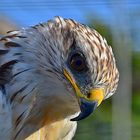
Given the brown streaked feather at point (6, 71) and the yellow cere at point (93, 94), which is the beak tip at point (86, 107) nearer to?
the yellow cere at point (93, 94)

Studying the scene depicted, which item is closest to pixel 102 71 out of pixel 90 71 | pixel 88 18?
pixel 90 71

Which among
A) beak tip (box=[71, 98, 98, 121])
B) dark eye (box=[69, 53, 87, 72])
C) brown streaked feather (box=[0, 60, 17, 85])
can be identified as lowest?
beak tip (box=[71, 98, 98, 121])

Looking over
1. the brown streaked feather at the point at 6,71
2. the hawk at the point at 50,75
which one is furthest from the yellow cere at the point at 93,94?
the brown streaked feather at the point at 6,71

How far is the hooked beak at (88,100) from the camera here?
7.22 feet

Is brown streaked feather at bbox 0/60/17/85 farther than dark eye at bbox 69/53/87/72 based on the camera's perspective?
Yes

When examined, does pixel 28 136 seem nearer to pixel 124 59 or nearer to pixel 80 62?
pixel 80 62

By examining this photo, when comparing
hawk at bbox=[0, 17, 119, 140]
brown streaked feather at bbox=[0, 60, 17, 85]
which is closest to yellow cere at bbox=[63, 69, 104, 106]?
hawk at bbox=[0, 17, 119, 140]

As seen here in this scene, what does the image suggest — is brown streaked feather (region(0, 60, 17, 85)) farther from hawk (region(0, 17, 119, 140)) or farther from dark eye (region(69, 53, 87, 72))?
dark eye (region(69, 53, 87, 72))

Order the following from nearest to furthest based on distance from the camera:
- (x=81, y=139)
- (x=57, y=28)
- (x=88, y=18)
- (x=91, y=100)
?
(x=91, y=100), (x=57, y=28), (x=81, y=139), (x=88, y=18)

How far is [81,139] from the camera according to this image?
4.54 meters

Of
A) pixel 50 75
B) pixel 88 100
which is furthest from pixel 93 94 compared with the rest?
pixel 50 75

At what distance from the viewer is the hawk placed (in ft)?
7.43

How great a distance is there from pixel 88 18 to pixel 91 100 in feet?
8.85

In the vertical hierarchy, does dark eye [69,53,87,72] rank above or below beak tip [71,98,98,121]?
above
